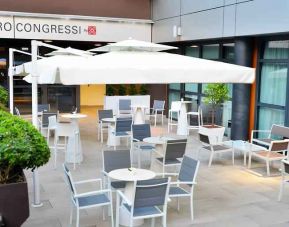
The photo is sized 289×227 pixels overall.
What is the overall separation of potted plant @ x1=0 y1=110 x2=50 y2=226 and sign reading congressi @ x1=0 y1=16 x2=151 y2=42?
450 inches

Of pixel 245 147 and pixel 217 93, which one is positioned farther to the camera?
pixel 217 93

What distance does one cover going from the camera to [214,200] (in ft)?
22.4

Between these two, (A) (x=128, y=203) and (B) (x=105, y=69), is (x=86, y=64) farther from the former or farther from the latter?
(A) (x=128, y=203)

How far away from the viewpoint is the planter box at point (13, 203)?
3.93 m

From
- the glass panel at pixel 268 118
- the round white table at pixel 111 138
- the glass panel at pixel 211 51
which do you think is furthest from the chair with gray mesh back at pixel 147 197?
the glass panel at pixel 211 51

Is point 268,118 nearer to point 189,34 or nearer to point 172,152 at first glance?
point 189,34

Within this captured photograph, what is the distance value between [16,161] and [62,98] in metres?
14.9

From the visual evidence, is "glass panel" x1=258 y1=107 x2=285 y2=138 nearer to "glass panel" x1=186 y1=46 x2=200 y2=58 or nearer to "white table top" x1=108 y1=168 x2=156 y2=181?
"glass panel" x1=186 y1=46 x2=200 y2=58

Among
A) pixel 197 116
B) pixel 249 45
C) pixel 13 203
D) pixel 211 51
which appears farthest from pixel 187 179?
pixel 211 51

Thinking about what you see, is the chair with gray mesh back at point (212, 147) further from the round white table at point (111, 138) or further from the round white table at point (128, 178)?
the round white table at point (128, 178)

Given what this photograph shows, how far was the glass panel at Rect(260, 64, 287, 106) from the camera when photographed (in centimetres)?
1067

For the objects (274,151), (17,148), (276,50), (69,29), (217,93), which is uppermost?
(69,29)

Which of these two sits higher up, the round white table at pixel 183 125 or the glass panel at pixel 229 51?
the glass panel at pixel 229 51

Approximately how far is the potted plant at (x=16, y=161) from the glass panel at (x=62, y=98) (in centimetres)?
1427
